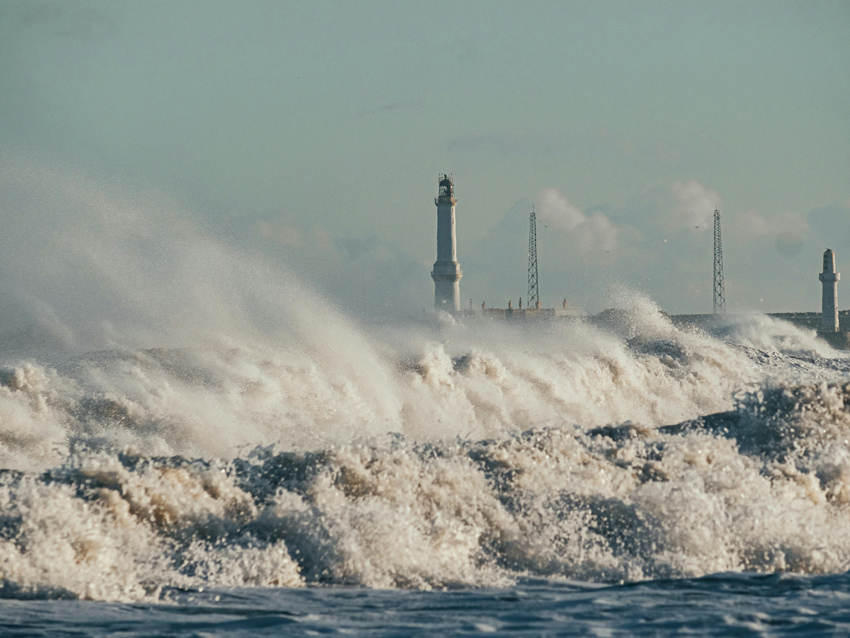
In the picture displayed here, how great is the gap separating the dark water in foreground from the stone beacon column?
6507cm

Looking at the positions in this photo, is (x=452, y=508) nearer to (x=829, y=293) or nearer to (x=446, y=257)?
(x=446, y=257)

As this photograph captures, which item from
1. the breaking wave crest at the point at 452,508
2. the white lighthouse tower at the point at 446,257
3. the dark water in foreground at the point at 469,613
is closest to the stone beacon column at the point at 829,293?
the white lighthouse tower at the point at 446,257

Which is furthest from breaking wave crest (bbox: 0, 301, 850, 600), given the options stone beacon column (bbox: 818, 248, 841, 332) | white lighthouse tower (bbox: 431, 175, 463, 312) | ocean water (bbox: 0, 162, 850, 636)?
stone beacon column (bbox: 818, 248, 841, 332)

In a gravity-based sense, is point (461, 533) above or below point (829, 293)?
below

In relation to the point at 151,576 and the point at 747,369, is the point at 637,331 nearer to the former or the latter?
the point at 747,369

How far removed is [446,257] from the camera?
61.9 meters

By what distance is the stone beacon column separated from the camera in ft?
224

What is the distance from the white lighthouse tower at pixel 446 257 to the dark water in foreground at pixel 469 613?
53.8 m

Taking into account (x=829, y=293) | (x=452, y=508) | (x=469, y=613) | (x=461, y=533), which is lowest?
(x=469, y=613)

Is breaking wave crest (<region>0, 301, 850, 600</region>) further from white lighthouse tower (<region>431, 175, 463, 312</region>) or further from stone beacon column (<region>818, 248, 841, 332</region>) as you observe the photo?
stone beacon column (<region>818, 248, 841, 332</region>)

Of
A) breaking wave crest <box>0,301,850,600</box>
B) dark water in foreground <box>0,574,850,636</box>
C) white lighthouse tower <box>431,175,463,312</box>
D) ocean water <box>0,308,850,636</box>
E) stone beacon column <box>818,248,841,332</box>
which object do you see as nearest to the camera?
dark water in foreground <box>0,574,850,636</box>

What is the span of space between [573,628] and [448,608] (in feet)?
3.12

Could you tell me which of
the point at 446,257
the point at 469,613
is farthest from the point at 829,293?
the point at 469,613

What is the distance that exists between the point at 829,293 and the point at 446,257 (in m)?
27.9
